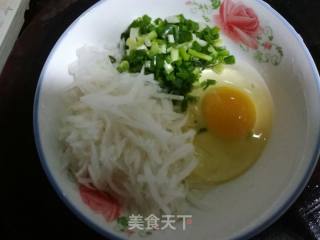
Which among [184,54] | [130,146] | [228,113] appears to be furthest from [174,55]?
[130,146]

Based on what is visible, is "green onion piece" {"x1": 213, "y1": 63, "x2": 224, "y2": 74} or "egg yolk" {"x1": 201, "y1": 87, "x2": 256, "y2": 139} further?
"green onion piece" {"x1": 213, "y1": 63, "x2": 224, "y2": 74}

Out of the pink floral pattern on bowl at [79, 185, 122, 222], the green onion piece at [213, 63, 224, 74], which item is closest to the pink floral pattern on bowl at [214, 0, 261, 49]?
the green onion piece at [213, 63, 224, 74]

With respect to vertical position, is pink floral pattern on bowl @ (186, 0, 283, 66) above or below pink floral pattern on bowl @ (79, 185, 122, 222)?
above

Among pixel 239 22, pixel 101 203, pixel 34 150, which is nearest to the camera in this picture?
pixel 101 203

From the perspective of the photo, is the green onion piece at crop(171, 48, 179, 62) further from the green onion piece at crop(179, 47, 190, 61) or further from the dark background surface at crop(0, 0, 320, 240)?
the dark background surface at crop(0, 0, 320, 240)

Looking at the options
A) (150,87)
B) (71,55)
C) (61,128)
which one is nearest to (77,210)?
(61,128)

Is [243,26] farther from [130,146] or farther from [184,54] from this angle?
[130,146]

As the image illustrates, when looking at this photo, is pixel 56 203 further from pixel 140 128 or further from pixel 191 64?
pixel 191 64
